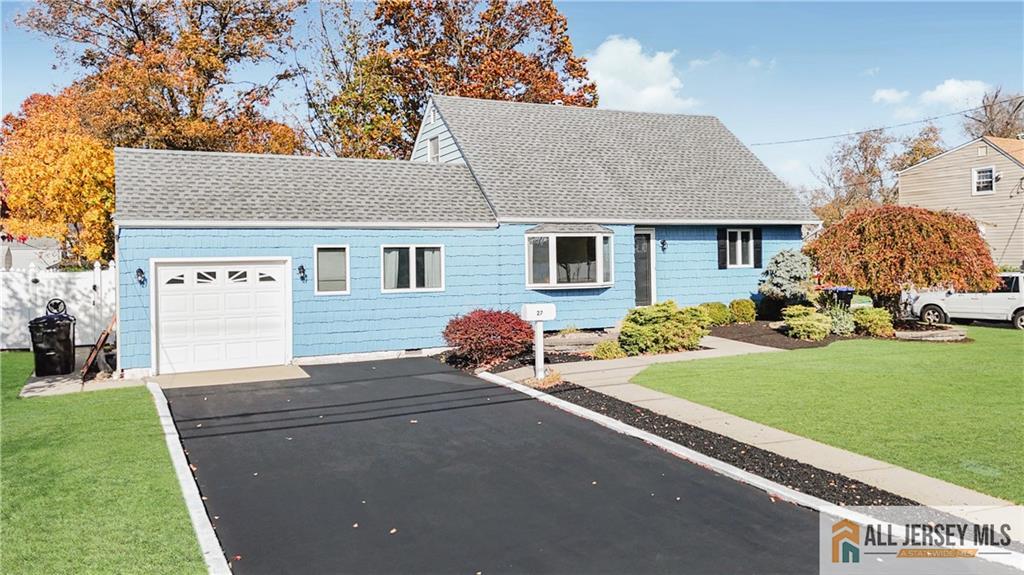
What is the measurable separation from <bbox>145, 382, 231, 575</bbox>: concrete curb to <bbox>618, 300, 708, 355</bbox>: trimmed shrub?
9462 mm

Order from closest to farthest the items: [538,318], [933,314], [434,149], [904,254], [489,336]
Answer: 1. [538,318]
2. [489,336]
3. [904,254]
4. [933,314]
5. [434,149]

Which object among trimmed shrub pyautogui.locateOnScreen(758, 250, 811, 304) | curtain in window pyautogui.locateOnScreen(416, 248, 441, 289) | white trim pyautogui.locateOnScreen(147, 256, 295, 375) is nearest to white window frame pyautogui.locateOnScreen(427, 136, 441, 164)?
curtain in window pyautogui.locateOnScreen(416, 248, 441, 289)

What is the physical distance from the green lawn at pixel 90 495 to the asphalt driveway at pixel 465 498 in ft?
1.38

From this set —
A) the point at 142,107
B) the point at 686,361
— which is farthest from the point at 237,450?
the point at 142,107

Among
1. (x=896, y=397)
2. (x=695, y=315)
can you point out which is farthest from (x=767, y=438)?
(x=695, y=315)

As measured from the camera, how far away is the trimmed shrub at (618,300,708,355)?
1584 cm

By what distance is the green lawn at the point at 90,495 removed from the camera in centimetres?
546

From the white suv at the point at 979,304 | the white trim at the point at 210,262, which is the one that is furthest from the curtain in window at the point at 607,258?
the white suv at the point at 979,304

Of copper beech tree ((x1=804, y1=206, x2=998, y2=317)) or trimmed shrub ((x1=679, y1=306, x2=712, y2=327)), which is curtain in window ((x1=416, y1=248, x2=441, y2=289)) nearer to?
trimmed shrub ((x1=679, y1=306, x2=712, y2=327))

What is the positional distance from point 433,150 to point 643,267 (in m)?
7.55

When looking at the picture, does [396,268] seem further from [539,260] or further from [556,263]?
[556,263]

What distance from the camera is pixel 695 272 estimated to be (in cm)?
2059

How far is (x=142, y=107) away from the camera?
1092 inches

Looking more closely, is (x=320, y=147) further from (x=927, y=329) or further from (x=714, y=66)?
(x=927, y=329)
